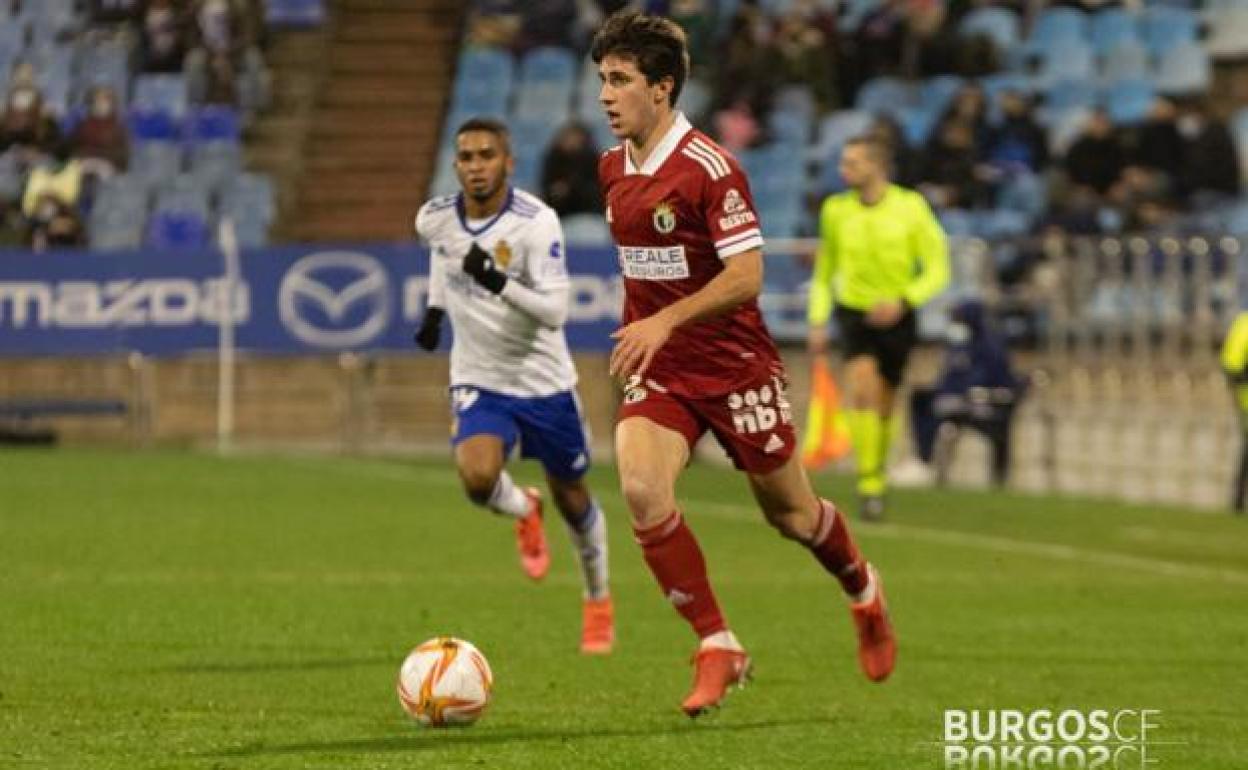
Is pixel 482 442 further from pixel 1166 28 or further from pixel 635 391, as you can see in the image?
pixel 1166 28

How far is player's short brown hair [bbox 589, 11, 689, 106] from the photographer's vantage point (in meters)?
9.23

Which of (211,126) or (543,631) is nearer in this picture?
(543,631)

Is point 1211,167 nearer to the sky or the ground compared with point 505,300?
nearer to the sky

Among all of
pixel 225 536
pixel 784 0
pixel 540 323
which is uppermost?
pixel 784 0

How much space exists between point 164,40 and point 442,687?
23812mm

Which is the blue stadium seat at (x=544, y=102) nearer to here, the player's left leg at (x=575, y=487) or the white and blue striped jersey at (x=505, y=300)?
the white and blue striped jersey at (x=505, y=300)

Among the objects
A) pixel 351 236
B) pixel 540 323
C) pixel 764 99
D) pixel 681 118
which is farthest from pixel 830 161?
pixel 681 118

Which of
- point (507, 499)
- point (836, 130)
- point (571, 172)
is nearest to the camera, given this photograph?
point (507, 499)

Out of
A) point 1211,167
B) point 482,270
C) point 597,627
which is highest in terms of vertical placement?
point 1211,167

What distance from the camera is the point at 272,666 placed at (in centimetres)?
1091

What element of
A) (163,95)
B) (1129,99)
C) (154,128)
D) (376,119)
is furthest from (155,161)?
(1129,99)

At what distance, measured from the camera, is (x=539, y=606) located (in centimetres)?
1370

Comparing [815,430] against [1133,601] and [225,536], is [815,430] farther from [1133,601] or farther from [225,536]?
[1133,601]

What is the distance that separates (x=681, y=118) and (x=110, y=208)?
2129 cm
